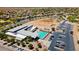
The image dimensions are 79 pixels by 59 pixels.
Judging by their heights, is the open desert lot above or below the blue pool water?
A: above

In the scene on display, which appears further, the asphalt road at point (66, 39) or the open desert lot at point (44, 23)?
the open desert lot at point (44, 23)

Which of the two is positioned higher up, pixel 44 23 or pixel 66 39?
pixel 44 23

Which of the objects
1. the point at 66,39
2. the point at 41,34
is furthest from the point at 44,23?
the point at 66,39

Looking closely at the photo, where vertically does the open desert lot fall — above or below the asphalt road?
above

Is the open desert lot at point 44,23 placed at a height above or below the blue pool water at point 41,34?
above

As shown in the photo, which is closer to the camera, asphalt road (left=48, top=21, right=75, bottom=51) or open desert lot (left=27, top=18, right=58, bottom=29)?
asphalt road (left=48, top=21, right=75, bottom=51)

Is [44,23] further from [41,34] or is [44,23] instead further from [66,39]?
[66,39]

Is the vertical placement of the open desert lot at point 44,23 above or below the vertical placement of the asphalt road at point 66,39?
above
